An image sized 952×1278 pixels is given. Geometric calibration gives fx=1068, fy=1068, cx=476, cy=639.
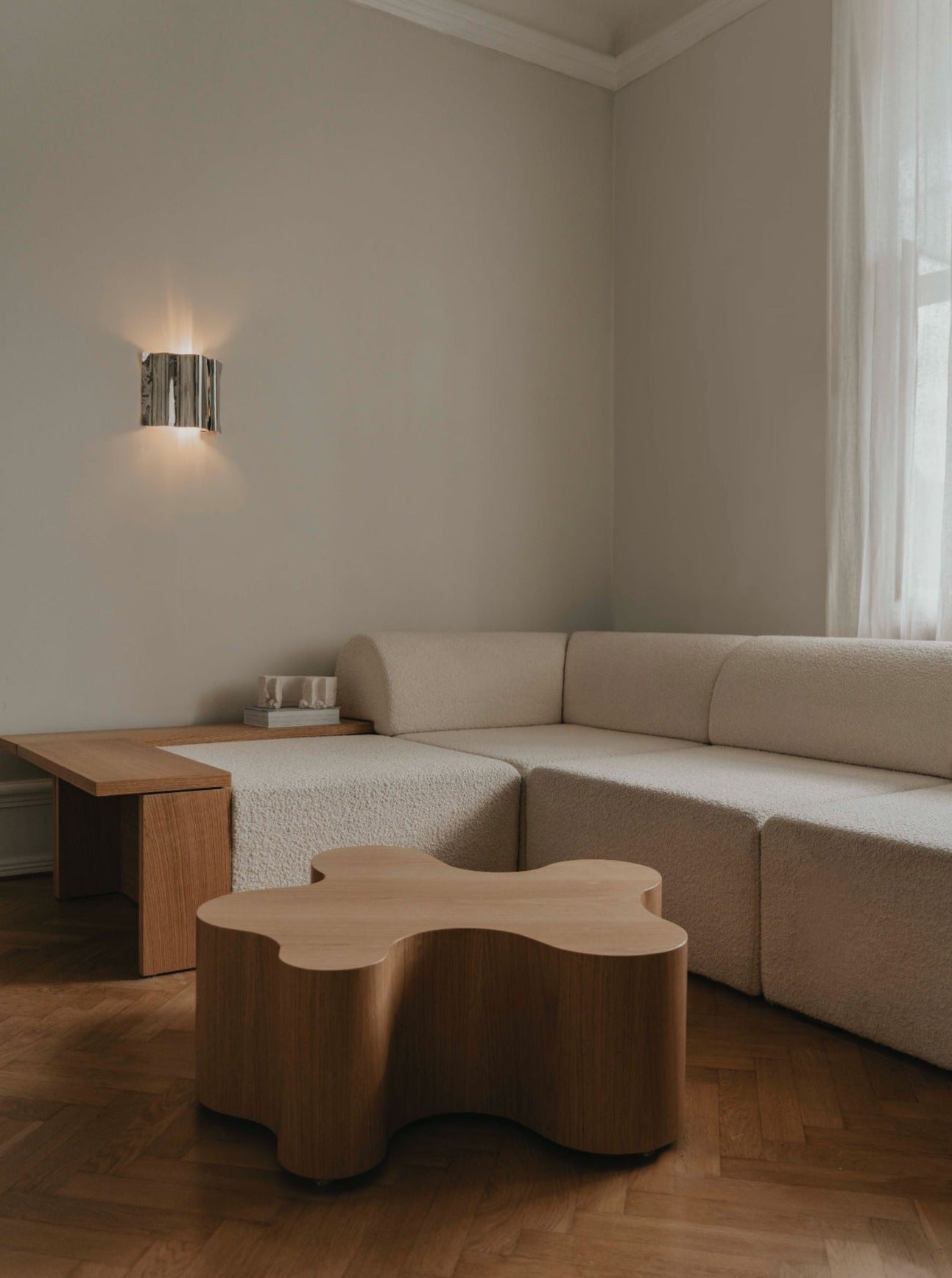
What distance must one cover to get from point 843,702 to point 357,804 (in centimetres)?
121

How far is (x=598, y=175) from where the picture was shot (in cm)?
410

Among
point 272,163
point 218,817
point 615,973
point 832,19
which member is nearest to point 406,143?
point 272,163

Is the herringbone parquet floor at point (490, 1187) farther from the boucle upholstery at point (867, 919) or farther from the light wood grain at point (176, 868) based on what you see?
the light wood grain at point (176, 868)

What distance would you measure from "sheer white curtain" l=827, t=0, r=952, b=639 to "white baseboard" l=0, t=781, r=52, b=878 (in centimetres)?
236

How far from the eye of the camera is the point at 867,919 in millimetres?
1862

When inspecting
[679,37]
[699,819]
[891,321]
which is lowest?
[699,819]

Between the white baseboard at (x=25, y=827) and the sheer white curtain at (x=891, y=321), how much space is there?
2362mm

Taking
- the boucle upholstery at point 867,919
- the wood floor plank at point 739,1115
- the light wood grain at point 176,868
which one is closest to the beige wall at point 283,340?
the light wood grain at point 176,868

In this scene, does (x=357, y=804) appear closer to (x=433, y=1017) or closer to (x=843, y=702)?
(x=433, y=1017)

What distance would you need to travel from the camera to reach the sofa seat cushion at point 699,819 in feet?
6.94

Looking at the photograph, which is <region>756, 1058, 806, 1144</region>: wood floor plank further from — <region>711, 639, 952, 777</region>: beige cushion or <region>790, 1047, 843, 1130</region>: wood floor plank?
<region>711, 639, 952, 777</region>: beige cushion

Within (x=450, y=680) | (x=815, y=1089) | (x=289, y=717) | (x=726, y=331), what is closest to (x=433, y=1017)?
(x=815, y=1089)

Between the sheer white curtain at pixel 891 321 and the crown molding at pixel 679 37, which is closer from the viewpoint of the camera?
the sheer white curtain at pixel 891 321

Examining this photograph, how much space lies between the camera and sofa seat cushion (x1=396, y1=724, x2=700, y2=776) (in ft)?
9.18
